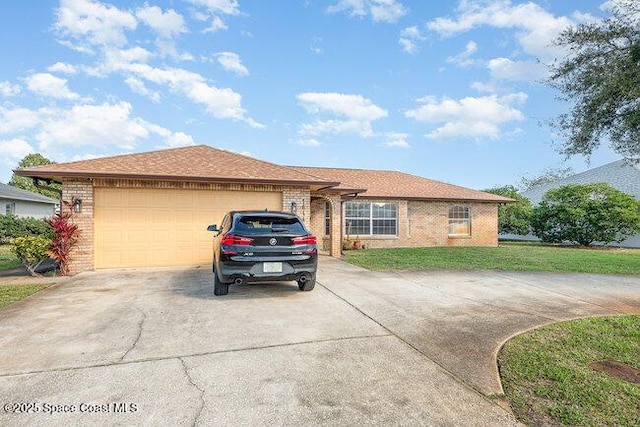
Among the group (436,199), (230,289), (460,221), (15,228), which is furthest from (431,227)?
(15,228)

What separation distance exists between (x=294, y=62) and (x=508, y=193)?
19.9m

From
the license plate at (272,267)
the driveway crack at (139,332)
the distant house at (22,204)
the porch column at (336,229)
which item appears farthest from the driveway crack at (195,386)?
the distant house at (22,204)

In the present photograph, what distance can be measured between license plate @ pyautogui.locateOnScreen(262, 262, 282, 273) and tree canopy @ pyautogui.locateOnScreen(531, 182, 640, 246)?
22698mm

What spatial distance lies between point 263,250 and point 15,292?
5465 mm

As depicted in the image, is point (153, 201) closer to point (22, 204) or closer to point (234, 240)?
point (234, 240)

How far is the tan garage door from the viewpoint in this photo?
9914 mm

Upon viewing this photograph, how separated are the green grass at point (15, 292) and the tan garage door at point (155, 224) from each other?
90.5 inches

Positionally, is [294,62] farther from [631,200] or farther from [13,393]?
[631,200]

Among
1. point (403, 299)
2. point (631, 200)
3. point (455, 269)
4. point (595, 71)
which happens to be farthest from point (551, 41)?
point (631, 200)

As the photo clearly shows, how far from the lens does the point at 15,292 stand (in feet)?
22.8

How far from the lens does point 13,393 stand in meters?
3.00

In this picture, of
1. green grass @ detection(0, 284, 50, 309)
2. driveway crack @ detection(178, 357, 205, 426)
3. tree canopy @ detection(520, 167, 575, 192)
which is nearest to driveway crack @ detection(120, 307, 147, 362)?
driveway crack @ detection(178, 357, 205, 426)

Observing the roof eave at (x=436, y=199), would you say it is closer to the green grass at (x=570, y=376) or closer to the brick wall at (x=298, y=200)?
the brick wall at (x=298, y=200)

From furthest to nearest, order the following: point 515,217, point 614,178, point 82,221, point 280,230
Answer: point 614,178 < point 515,217 < point 82,221 < point 280,230
